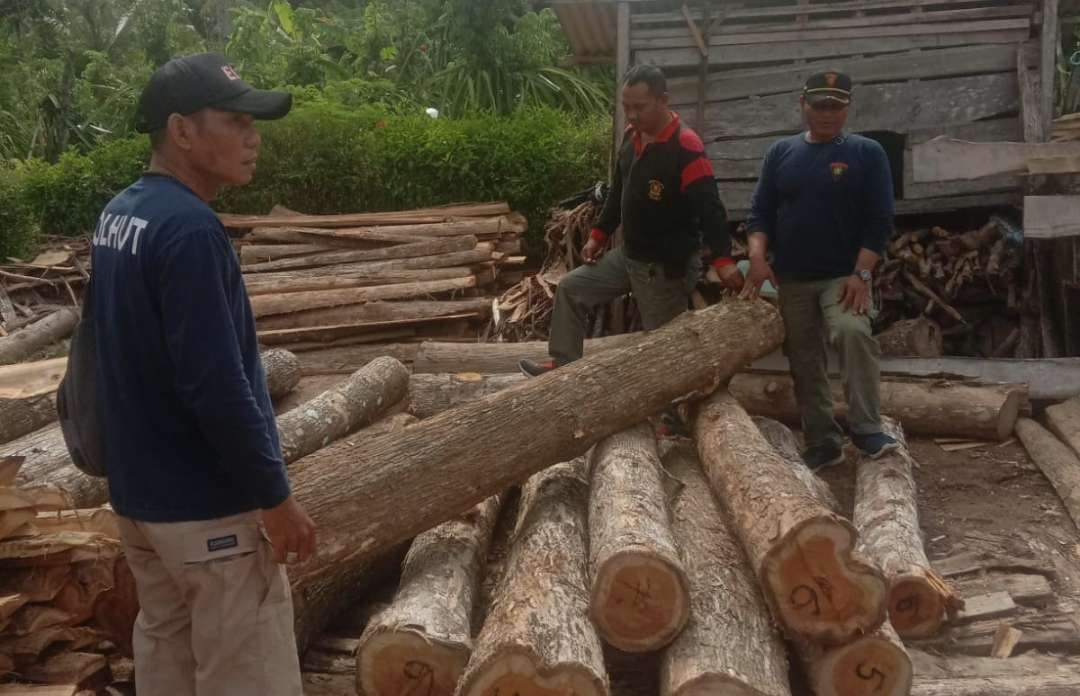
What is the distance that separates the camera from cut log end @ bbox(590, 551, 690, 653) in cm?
392

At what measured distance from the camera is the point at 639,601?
3938 millimetres

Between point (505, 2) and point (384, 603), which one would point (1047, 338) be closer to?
point (384, 603)

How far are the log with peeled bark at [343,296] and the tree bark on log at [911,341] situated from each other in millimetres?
4237

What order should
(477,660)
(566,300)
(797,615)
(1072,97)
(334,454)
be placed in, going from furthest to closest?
(1072,97) → (566,300) → (334,454) → (797,615) → (477,660)

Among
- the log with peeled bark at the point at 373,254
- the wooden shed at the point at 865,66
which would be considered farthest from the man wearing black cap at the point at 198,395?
the log with peeled bark at the point at 373,254

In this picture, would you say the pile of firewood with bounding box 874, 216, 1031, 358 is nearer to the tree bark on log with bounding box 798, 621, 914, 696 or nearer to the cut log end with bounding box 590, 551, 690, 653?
the tree bark on log with bounding box 798, 621, 914, 696

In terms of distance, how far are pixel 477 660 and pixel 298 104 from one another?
13.6 metres

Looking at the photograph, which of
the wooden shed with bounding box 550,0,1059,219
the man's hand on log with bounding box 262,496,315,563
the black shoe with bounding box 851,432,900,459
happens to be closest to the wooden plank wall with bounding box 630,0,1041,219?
the wooden shed with bounding box 550,0,1059,219

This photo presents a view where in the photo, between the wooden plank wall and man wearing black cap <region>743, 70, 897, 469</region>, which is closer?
man wearing black cap <region>743, 70, 897, 469</region>

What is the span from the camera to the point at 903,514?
217 inches

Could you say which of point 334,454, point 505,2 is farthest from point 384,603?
point 505,2

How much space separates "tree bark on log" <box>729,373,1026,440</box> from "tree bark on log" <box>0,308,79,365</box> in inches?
270

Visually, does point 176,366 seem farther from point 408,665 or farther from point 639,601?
point 639,601

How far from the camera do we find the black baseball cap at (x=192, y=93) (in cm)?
282
